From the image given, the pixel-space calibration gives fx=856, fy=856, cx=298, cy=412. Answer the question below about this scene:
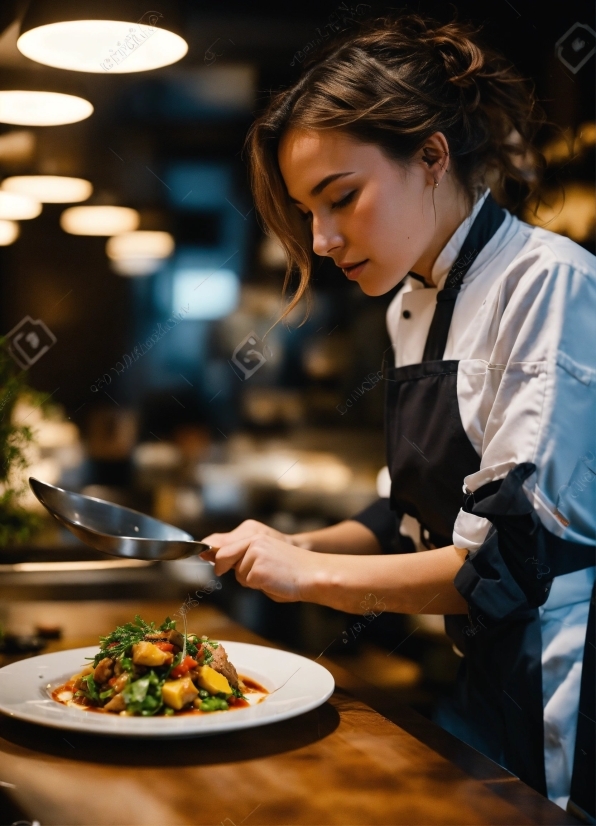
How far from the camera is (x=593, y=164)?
272cm

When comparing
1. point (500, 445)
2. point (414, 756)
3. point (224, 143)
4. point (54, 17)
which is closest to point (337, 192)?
point (500, 445)

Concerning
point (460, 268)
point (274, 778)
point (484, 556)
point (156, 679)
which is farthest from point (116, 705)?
point (460, 268)

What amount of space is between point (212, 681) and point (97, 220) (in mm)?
2555

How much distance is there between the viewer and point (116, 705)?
1.16 meters

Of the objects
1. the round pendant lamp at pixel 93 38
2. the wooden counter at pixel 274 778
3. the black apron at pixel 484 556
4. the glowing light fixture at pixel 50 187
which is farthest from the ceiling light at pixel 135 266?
Result: the wooden counter at pixel 274 778

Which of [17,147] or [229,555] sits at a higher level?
[17,147]

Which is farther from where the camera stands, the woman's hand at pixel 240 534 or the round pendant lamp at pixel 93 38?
the round pendant lamp at pixel 93 38

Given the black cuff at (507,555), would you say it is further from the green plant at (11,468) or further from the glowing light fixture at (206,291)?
the glowing light fixture at (206,291)

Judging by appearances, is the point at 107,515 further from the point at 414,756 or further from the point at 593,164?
the point at 593,164

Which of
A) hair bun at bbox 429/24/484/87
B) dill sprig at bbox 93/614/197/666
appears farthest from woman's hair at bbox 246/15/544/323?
dill sprig at bbox 93/614/197/666

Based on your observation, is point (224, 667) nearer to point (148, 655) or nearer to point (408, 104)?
point (148, 655)

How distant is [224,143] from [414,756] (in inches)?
119

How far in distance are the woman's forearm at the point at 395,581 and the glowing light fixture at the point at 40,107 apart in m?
1.22

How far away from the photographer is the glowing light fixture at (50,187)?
3021mm
